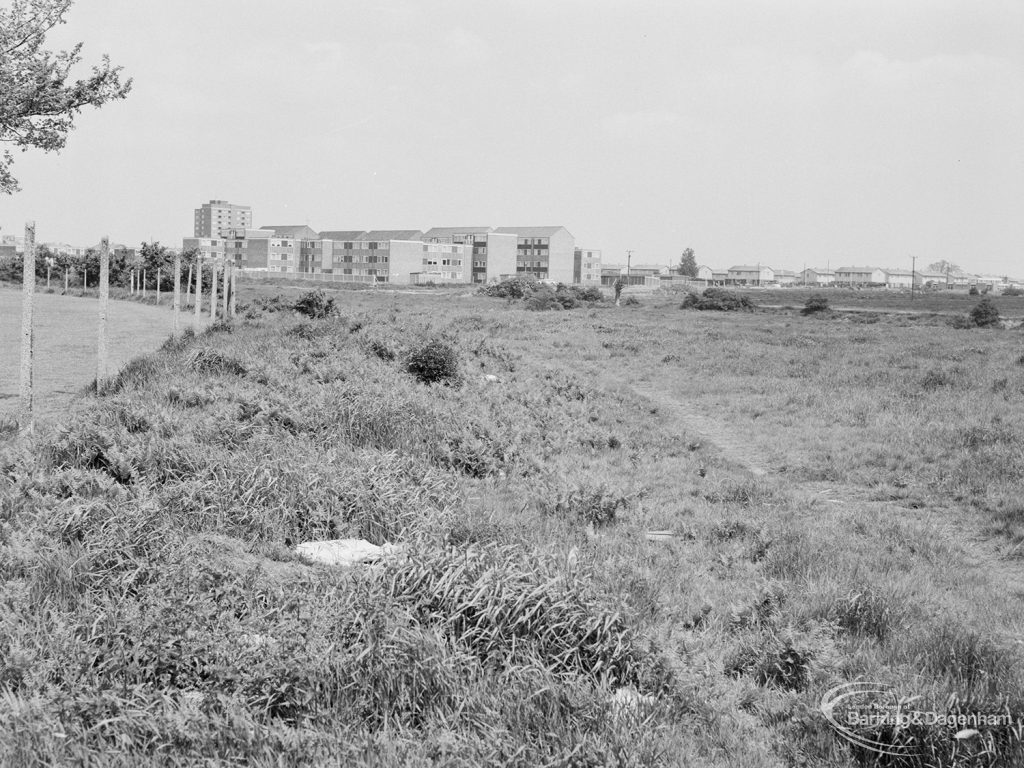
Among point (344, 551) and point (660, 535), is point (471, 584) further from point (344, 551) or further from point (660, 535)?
point (660, 535)

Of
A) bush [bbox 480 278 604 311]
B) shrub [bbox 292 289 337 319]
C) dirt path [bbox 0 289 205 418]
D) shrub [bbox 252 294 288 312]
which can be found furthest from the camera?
bush [bbox 480 278 604 311]

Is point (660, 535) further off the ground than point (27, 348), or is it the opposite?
point (27, 348)

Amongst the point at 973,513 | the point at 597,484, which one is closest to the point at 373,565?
the point at 597,484

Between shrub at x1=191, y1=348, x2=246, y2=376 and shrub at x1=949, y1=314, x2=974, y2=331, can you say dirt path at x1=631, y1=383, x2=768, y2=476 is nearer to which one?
shrub at x1=191, y1=348, x2=246, y2=376

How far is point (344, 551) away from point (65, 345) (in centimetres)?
1892

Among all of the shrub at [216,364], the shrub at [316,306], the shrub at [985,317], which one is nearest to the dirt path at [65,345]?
the shrub at [216,364]

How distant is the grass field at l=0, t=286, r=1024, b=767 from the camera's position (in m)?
4.03

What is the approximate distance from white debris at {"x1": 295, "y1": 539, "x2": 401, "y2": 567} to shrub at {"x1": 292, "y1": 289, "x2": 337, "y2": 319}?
1840 cm

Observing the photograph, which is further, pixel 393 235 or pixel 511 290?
pixel 393 235

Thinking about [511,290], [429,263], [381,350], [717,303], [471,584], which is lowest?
[471,584]

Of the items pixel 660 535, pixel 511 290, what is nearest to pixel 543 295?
pixel 511 290

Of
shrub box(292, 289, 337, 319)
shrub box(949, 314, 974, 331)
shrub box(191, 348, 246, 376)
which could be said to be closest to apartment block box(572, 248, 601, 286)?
shrub box(949, 314, 974, 331)

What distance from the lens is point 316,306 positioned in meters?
25.6

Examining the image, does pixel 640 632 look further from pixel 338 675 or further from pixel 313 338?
pixel 313 338
